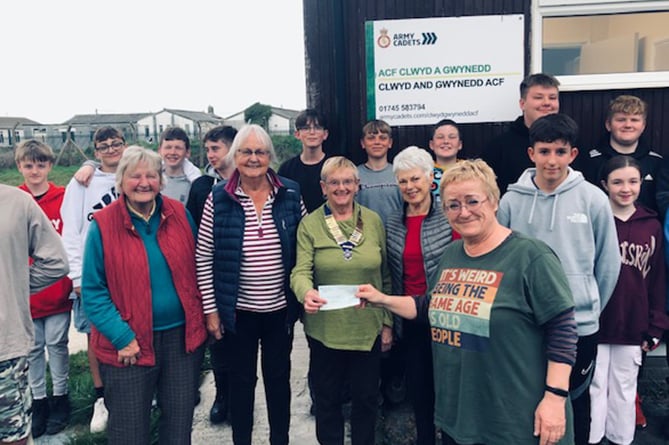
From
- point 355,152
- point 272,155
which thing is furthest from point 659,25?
point 272,155

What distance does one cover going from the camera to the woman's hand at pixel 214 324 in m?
3.18

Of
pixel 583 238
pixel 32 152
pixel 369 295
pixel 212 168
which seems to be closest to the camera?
pixel 369 295

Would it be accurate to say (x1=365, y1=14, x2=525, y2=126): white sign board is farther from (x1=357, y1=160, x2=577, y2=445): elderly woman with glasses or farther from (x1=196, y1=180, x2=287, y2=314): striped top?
(x1=357, y1=160, x2=577, y2=445): elderly woman with glasses

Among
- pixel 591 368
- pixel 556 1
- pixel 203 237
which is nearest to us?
→ pixel 591 368

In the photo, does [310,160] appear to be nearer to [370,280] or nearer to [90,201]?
[370,280]

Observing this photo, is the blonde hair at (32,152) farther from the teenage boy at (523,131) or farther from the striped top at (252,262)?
the teenage boy at (523,131)

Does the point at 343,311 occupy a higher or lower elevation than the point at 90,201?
lower

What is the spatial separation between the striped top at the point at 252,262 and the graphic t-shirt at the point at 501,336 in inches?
50.1

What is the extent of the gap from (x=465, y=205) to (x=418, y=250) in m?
0.92

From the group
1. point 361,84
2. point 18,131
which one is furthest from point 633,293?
point 18,131

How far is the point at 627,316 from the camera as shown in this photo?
3.35 metres

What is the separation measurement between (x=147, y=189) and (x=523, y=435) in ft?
7.35

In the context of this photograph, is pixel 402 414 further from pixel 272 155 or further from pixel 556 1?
pixel 556 1

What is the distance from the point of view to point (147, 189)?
9.69ft
